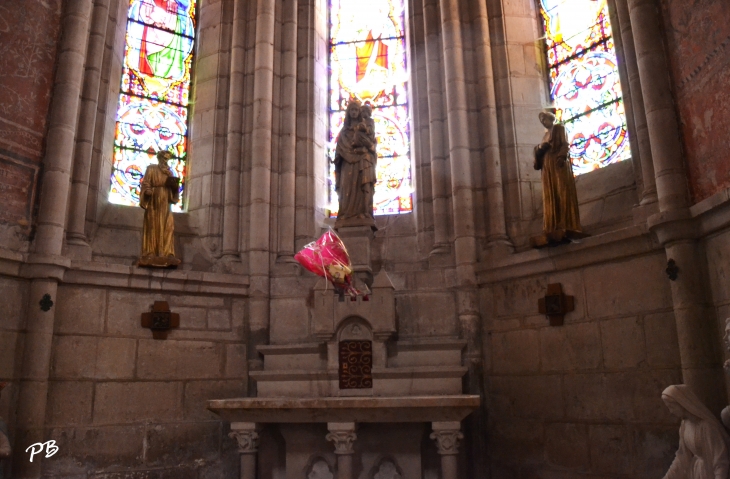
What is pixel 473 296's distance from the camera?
734cm

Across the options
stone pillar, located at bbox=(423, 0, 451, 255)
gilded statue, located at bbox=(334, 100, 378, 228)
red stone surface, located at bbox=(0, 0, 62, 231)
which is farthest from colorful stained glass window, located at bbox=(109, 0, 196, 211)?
stone pillar, located at bbox=(423, 0, 451, 255)

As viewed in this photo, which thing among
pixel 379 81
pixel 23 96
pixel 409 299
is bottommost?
pixel 409 299

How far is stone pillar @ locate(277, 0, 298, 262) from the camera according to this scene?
8016 millimetres

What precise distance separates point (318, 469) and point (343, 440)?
88cm

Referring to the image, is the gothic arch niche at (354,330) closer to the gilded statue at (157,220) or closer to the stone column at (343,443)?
the stone column at (343,443)

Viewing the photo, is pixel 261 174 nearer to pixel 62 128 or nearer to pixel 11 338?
pixel 62 128

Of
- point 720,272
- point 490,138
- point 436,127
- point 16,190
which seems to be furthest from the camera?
point 436,127

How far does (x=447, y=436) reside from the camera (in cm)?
564

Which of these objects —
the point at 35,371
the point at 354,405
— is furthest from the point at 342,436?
the point at 35,371

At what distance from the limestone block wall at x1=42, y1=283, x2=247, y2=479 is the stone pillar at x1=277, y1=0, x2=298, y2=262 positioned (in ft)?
3.66

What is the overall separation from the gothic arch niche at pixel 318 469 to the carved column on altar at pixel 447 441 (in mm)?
1289

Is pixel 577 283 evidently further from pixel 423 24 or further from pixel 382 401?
pixel 423 24

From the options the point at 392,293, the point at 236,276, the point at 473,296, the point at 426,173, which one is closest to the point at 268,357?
the point at 236,276

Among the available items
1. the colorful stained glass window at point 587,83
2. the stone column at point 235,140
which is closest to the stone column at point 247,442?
the stone column at point 235,140
